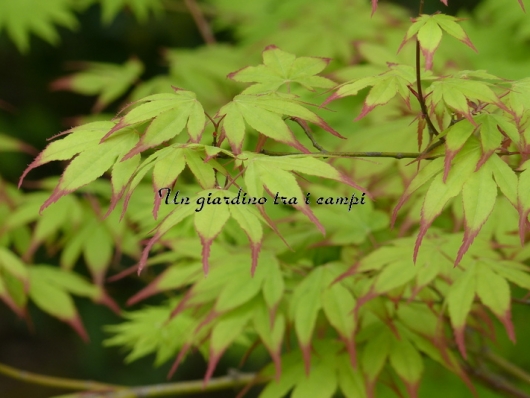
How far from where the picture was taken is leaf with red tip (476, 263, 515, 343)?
0.83 m

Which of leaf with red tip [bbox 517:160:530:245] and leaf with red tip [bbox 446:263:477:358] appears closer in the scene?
leaf with red tip [bbox 517:160:530:245]

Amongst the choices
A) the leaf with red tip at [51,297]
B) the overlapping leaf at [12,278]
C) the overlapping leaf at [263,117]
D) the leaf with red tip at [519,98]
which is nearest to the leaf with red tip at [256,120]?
the overlapping leaf at [263,117]

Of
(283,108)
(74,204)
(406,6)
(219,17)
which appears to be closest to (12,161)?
(219,17)

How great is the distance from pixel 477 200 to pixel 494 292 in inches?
9.4

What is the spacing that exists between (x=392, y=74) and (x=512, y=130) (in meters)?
0.15

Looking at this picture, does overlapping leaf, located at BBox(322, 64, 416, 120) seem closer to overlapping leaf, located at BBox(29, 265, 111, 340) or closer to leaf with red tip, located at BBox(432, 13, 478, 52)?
leaf with red tip, located at BBox(432, 13, 478, 52)

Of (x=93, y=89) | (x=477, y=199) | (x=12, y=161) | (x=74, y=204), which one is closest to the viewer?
(x=477, y=199)

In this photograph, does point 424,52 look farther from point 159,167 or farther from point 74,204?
point 74,204

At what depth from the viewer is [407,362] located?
0.93 meters

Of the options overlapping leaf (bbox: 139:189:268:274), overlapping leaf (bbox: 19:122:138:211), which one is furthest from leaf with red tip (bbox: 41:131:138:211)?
overlapping leaf (bbox: 139:189:268:274)

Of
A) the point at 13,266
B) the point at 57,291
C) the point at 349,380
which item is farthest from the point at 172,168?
the point at 57,291

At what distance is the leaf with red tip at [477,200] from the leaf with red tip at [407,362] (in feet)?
1.04

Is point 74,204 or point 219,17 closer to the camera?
point 74,204

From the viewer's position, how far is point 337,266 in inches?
39.1
